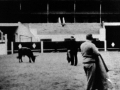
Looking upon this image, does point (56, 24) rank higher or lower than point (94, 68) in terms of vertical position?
higher

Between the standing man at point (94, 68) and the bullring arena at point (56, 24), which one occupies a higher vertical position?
the bullring arena at point (56, 24)

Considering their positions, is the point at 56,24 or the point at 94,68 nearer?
the point at 94,68

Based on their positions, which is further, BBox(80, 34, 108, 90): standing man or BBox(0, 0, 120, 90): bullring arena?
BBox(0, 0, 120, 90): bullring arena

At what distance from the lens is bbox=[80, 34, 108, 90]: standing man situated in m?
8.14

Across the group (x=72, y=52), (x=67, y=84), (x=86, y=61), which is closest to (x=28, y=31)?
(x=72, y=52)

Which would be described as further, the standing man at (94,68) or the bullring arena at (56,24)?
the bullring arena at (56,24)

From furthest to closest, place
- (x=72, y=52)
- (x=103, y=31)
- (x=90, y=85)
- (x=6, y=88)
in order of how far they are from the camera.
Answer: (x=103, y=31)
(x=72, y=52)
(x=6, y=88)
(x=90, y=85)

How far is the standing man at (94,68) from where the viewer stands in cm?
814

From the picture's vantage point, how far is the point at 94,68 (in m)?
8.16

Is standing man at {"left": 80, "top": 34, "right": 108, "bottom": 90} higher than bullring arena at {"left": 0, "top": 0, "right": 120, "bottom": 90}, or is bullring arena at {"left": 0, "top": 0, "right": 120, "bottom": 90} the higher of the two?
bullring arena at {"left": 0, "top": 0, "right": 120, "bottom": 90}
